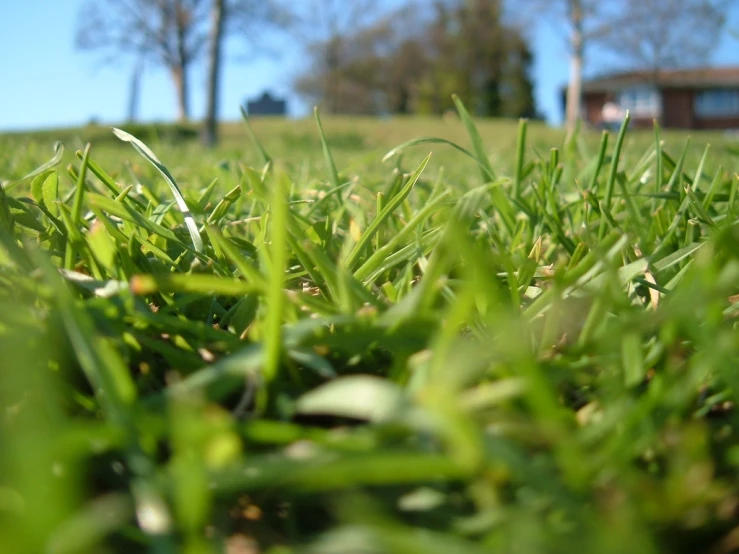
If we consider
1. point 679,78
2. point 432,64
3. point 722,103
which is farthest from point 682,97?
point 432,64

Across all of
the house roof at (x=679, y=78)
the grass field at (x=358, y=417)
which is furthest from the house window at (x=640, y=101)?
the grass field at (x=358, y=417)

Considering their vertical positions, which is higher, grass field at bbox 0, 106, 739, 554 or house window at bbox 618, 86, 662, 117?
house window at bbox 618, 86, 662, 117

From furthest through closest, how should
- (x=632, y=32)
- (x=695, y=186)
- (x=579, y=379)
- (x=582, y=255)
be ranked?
1. (x=632, y=32)
2. (x=695, y=186)
3. (x=582, y=255)
4. (x=579, y=379)

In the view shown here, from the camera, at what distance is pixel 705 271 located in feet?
0.90

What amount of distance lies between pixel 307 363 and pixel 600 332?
0.16 m

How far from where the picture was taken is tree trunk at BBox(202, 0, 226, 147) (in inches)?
354

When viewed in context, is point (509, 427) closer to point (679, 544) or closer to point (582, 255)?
point (679, 544)

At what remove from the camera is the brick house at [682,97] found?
24688mm

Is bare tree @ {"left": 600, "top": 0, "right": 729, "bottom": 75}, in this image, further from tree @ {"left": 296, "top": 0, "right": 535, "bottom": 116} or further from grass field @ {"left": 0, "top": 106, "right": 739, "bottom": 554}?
grass field @ {"left": 0, "top": 106, "right": 739, "bottom": 554}

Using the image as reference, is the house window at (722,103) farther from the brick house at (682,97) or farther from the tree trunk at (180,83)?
the tree trunk at (180,83)

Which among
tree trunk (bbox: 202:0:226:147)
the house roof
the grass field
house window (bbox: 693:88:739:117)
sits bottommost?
the grass field

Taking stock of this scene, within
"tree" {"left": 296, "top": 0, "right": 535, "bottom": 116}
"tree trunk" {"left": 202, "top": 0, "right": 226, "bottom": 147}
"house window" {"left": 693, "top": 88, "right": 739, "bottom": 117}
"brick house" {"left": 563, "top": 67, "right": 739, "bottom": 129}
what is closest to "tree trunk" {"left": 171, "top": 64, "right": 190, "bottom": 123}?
"tree" {"left": 296, "top": 0, "right": 535, "bottom": 116}

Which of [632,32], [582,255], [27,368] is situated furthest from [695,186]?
[632,32]

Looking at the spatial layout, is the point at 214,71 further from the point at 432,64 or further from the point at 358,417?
the point at 432,64
